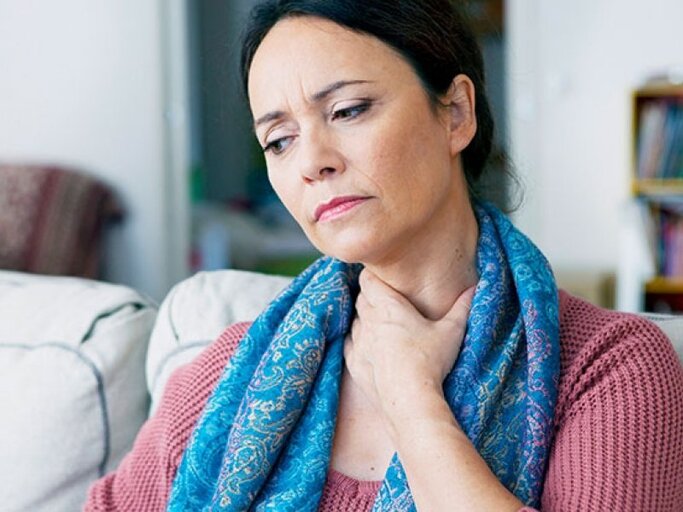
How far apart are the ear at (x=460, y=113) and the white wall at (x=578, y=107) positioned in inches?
123

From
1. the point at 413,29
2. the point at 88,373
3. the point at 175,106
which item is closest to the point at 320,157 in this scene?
the point at 413,29

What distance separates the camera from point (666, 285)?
4051mm

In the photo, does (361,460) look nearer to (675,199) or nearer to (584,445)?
(584,445)

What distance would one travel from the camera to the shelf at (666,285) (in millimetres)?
4039

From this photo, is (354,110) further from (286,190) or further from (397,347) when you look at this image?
(397,347)

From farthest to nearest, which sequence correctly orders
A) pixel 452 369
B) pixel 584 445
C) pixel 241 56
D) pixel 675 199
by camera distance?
1. pixel 675 199
2. pixel 241 56
3. pixel 452 369
4. pixel 584 445

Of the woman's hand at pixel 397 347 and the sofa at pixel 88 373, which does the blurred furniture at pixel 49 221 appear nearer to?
the sofa at pixel 88 373

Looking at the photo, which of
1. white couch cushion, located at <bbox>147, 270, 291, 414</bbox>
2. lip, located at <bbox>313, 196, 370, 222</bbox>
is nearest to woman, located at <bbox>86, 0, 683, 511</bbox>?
lip, located at <bbox>313, 196, 370, 222</bbox>

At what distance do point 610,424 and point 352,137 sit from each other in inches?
16.2

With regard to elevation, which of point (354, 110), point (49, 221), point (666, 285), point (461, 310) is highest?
point (354, 110)

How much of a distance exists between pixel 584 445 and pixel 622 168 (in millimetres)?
3462

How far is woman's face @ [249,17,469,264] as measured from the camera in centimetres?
117

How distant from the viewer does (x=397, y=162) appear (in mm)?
1178

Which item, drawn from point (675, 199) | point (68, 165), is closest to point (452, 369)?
point (675, 199)
